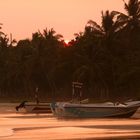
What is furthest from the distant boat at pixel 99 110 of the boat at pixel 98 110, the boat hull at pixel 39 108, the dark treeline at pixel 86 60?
the dark treeline at pixel 86 60

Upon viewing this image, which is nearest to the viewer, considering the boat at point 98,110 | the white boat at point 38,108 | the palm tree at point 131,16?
Result: the boat at point 98,110

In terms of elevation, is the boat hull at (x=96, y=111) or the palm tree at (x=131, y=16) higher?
the palm tree at (x=131, y=16)

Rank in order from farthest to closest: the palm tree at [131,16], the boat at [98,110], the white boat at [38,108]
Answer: the palm tree at [131,16], the white boat at [38,108], the boat at [98,110]

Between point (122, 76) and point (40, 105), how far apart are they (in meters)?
21.7

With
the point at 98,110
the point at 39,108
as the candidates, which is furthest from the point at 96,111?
the point at 39,108

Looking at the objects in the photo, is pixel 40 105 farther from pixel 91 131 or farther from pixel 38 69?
pixel 38 69

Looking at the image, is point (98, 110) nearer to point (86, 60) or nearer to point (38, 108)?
point (38, 108)

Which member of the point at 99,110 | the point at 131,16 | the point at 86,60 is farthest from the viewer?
the point at 86,60

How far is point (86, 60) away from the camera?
2643 inches

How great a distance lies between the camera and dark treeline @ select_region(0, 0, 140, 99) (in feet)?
212

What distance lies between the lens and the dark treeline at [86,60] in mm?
64688

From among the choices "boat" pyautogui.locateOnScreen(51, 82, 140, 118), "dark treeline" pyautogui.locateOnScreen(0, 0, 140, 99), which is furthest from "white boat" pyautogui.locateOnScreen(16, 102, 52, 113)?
"dark treeline" pyautogui.locateOnScreen(0, 0, 140, 99)

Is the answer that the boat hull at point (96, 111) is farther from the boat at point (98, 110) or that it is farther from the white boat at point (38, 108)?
the white boat at point (38, 108)

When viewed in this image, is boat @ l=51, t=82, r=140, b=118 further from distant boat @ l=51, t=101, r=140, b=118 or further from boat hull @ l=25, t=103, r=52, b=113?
boat hull @ l=25, t=103, r=52, b=113
